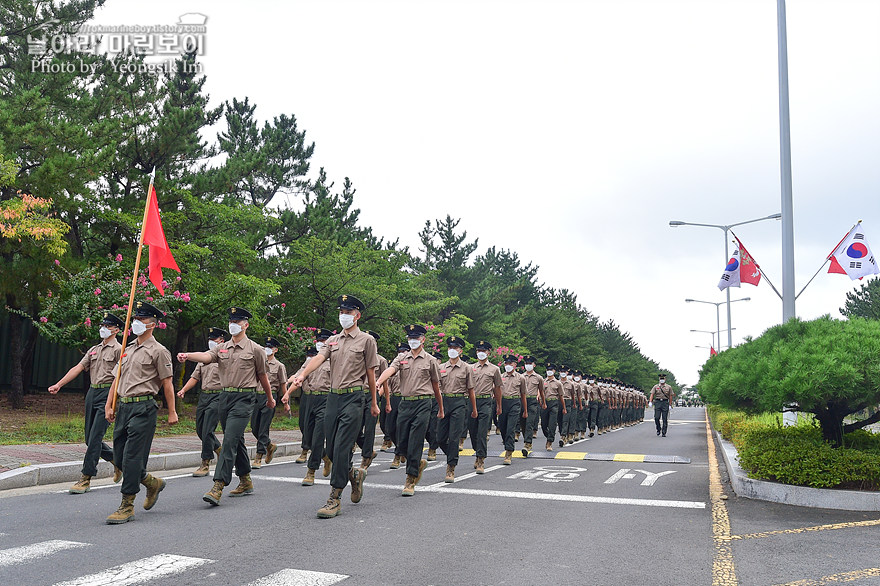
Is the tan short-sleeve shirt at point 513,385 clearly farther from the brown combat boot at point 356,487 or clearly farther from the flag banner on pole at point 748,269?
the flag banner on pole at point 748,269

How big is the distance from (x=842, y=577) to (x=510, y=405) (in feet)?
28.7

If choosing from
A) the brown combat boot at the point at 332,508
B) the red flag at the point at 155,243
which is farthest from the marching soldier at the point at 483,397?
the red flag at the point at 155,243

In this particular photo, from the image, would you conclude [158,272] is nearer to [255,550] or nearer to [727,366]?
[255,550]

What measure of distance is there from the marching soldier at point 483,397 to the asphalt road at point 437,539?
7.16 feet

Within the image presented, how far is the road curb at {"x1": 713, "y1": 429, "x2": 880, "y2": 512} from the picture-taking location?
7.77 metres

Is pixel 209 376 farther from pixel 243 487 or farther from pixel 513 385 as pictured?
pixel 513 385

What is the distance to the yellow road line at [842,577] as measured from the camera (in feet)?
16.2

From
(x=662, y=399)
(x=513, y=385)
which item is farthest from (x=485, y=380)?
(x=662, y=399)

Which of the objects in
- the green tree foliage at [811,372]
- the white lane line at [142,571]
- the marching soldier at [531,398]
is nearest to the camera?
the white lane line at [142,571]

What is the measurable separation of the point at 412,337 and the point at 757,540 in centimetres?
483

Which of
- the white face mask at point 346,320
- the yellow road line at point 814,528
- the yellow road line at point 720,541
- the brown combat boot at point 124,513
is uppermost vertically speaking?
the white face mask at point 346,320

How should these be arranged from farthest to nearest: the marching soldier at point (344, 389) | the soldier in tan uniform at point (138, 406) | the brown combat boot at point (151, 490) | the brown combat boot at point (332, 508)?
the marching soldier at point (344, 389) < the brown combat boot at point (151, 490) < the brown combat boot at point (332, 508) < the soldier in tan uniform at point (138, 406)

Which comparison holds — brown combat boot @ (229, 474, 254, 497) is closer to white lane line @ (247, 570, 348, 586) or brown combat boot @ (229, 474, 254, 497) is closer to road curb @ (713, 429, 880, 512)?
white lane line @ (247, 570, 348, 586)

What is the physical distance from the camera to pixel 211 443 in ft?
32.0
